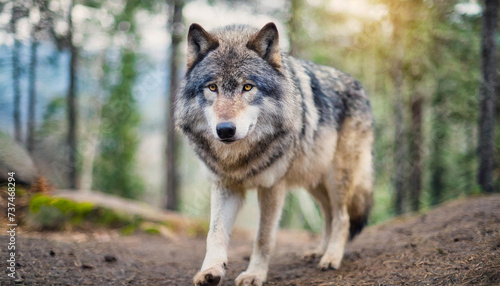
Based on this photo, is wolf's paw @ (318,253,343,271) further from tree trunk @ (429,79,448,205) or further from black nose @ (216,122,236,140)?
tree trunk @ (429,79,448,205)

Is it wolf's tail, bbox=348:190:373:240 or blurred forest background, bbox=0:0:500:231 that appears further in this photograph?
blurred forest background, bbox=0:0:500:231

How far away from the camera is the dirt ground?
110 inches

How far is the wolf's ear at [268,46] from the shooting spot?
3271mm

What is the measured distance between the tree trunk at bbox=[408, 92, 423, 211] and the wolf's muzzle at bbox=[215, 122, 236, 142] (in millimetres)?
8419

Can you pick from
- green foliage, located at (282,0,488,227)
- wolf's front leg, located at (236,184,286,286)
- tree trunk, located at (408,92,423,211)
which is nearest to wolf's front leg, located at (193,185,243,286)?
wolf's front leg, located at (236,184,286,286)

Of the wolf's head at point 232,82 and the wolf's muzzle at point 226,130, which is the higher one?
the wolf's head at point 232,82

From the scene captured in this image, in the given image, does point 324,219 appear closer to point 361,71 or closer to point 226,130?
point 226,130

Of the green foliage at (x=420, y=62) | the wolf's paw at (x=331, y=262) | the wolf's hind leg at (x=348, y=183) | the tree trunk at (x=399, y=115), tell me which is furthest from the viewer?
the green foliage at (x=420, y=62)

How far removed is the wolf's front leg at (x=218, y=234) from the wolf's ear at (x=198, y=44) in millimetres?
1281

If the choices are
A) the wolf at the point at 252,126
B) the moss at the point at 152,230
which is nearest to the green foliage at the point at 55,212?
the moss at the point at 152,230

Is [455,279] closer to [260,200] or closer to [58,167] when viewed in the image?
[260,200]

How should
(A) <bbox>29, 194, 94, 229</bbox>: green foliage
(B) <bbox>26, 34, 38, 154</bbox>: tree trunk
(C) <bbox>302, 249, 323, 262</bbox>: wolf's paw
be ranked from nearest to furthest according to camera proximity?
(C) <bbox>302, 249, 323, 262</bbox>: wolf's paw, (A) <bbox>29, 194, 94, 229</bbox>: green foliage, (B) <bbox>26, 34, 38, 154</bbox>: tree trunk

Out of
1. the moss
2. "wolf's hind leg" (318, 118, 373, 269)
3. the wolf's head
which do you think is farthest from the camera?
the moss

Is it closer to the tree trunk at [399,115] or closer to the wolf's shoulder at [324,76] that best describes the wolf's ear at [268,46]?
the wolf's shoulder at [324,76]
